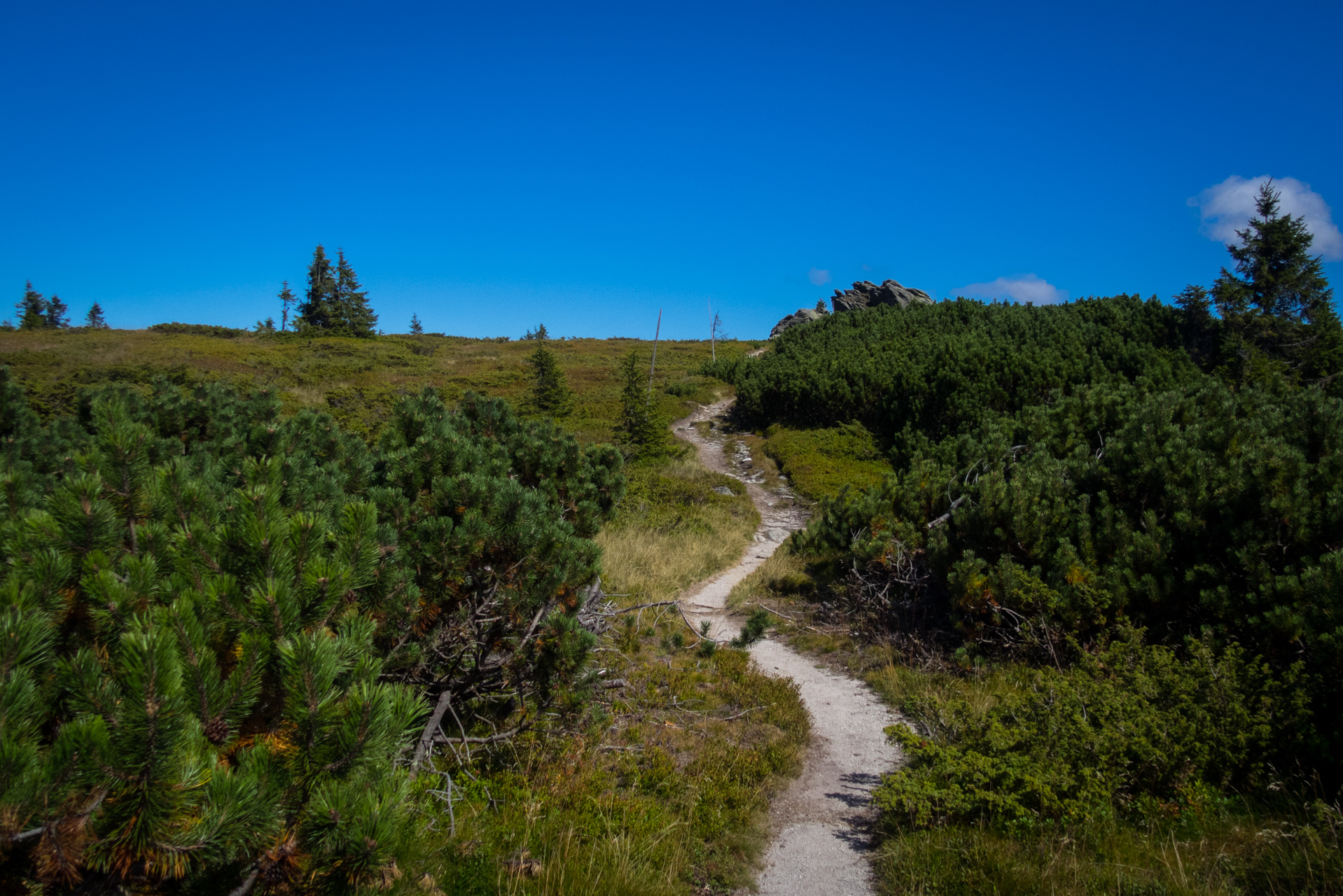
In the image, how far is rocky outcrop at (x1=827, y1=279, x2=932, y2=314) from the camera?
41.0m

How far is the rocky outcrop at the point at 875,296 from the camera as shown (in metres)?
Answer: 41.0

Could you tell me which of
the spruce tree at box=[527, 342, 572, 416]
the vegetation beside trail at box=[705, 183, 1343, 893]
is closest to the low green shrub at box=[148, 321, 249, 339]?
the spruce tree at box=[527, 342, 572, 416]

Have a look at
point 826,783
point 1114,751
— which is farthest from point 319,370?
point 1114,751

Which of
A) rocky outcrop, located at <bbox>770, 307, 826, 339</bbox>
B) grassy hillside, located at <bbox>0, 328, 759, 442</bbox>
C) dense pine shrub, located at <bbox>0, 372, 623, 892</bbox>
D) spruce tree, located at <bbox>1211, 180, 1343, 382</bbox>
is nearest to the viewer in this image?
dense pine shrub, located at <bbox>0, 372, 623, 892</bbox>

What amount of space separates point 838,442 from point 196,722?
2030cm

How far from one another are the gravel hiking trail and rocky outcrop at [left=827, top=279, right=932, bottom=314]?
33681 mm

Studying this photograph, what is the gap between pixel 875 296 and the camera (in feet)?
144

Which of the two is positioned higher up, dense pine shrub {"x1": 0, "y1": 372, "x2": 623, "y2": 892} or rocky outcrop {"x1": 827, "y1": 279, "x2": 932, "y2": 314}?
rocky outcrop {"x1": 827, "y1": 279, "x2": 932, "y2": 314}

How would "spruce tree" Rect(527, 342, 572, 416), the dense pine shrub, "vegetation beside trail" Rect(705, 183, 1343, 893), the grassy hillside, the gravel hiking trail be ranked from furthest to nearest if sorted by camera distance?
"spruce tree" Rect(527, 342, 572, 416) < the grassy hillside < the gravel hiking trail < "vegetation beside trail" Rect(705, 183, 1343, 893) < the dense pine shrub

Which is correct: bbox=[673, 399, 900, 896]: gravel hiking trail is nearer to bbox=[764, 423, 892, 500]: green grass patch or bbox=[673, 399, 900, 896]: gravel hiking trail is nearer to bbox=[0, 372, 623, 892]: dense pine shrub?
bbox=[0, 372, 623, 892]: dense pine shrub

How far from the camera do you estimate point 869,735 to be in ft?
18.8

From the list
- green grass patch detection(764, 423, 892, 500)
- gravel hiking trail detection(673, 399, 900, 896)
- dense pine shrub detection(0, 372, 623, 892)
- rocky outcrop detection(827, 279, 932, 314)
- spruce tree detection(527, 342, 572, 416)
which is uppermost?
rocky outcrop detection(827, 279, 932, 314)

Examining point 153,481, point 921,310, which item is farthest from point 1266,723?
point 921,310

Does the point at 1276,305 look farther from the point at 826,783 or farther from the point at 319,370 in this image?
the point at 319,370
